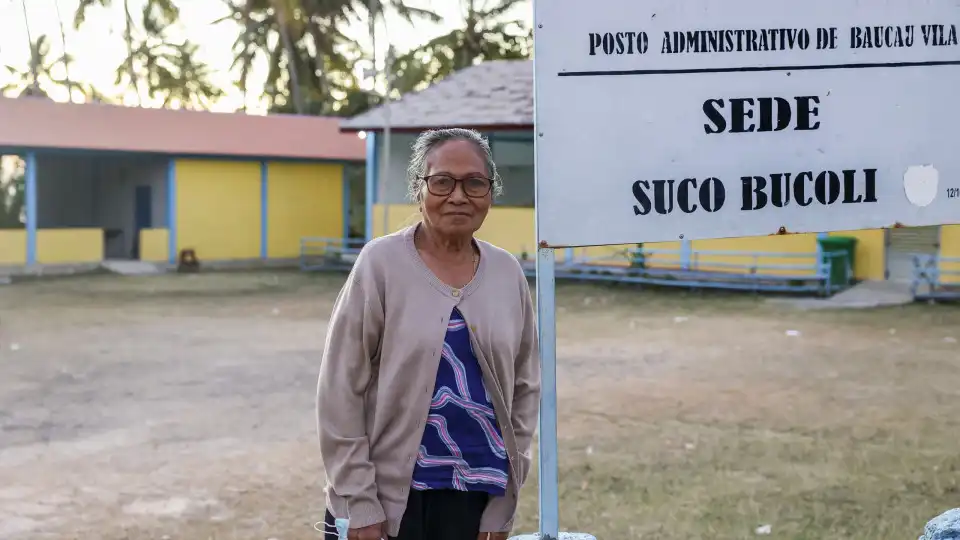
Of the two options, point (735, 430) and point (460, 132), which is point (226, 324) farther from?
point (460, 132)

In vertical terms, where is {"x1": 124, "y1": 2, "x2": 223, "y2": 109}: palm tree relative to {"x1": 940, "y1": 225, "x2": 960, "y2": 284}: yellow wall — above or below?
above

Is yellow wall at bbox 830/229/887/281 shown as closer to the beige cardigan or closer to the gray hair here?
the gray hair

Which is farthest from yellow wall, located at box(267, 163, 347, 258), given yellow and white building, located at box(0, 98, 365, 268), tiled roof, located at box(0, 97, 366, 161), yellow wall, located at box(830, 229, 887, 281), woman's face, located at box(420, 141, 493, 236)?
woman's face, located at box(420, 141, 493, 236)

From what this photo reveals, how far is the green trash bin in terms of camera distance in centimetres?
1889

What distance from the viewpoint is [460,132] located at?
2.63m

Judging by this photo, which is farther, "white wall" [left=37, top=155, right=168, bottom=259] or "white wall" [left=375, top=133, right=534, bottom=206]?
"white wall" [left=37, top=155, right=168, bottom=259]

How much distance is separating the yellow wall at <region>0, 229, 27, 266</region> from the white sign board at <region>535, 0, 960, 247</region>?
2274cm

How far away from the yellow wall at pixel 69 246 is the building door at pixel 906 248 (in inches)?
672

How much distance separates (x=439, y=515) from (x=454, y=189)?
0.77 m

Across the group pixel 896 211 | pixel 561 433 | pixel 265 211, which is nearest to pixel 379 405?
pixel 896 211

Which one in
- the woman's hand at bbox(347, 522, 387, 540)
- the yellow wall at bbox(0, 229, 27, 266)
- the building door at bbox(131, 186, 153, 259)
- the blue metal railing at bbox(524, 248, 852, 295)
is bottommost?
the woman's hand at bbox(347, 522, 387, 540)

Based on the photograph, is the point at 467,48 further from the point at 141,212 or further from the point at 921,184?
the point at 921,184

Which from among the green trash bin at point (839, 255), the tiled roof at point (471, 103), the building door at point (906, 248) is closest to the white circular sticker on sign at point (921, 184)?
the green trash bin at point (839, 255)

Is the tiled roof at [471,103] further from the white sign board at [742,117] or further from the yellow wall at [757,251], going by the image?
the white sign board at [742,117]
